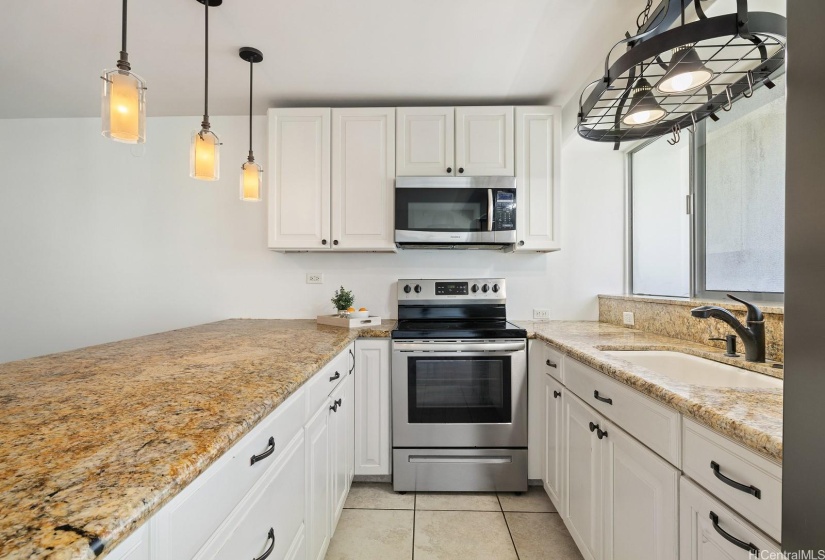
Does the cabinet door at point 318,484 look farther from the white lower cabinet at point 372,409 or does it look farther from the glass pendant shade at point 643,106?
the glass pendant shade at point 643,106

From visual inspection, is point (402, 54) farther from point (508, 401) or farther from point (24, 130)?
point (24, 130)

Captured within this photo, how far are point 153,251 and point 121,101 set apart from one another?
6.50 feet

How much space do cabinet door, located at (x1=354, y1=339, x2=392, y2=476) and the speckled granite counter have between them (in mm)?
661

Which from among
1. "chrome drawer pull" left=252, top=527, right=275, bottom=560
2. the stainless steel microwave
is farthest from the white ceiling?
"chrome drawer pull" left=252, top=527, right=275, bottom=560

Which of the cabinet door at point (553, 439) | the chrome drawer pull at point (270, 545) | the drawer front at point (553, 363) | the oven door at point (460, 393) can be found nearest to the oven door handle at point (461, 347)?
the oven door at point (460, 393)

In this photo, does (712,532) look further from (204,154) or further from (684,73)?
(204,154)

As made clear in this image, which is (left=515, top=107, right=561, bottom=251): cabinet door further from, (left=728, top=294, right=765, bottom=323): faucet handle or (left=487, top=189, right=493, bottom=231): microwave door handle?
(left=728, top=294, right=765, bottom=323): faucet handle

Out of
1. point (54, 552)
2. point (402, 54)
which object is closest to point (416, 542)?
point (54, 552)

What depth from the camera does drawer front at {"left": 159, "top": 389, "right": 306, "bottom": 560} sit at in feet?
1.97

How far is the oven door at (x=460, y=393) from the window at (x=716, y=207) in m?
1.06

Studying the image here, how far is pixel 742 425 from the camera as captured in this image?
0.76 m

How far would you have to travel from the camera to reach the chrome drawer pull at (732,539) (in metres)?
0.75

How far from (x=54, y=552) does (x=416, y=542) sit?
1.67 metres

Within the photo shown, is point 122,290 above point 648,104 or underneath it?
underneath
